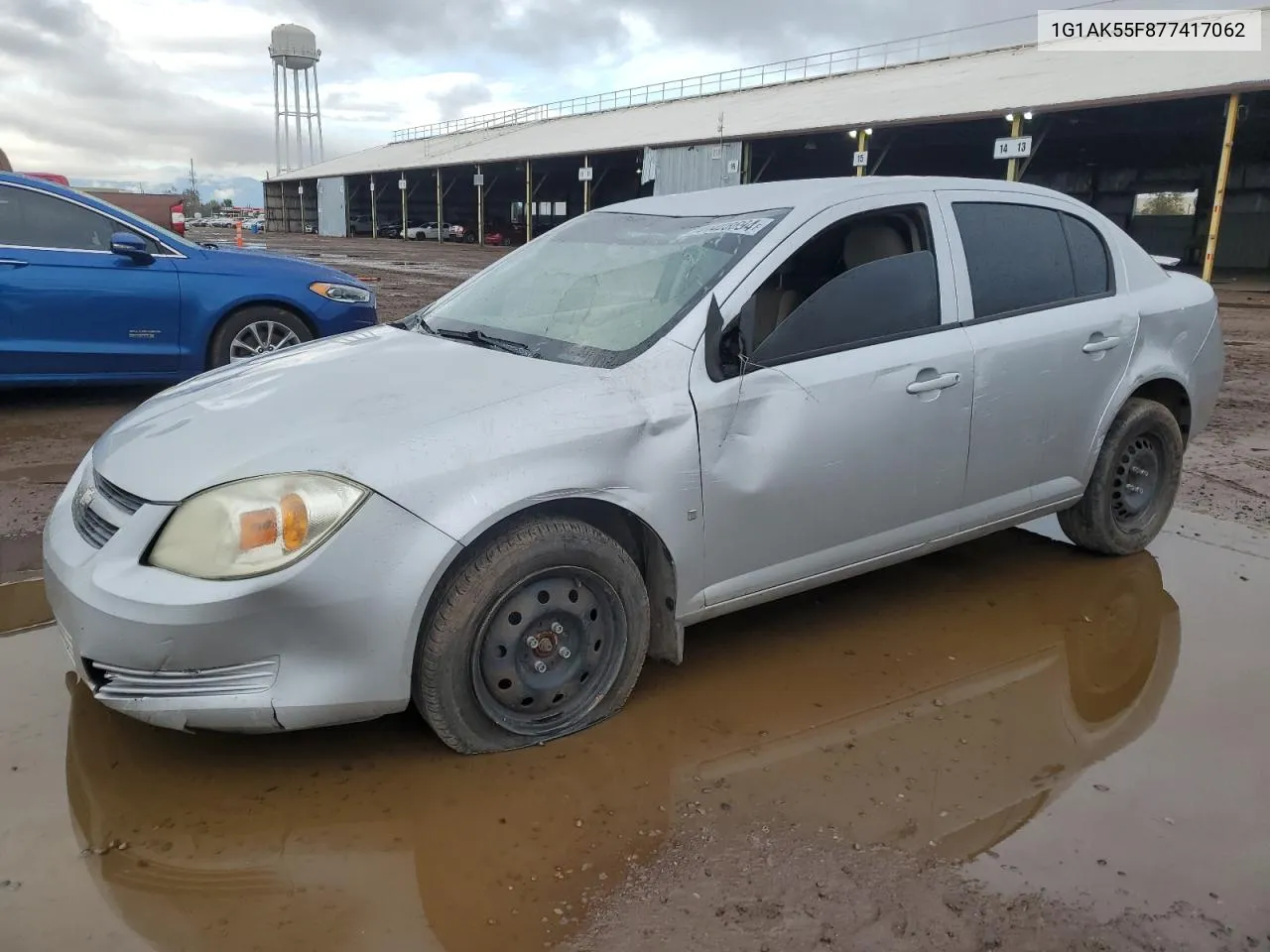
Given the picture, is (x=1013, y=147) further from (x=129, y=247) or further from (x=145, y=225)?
(x=129, y=247)

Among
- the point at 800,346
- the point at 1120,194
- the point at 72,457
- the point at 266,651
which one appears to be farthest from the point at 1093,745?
the point at 1120,194

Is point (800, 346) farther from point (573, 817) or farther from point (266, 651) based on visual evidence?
point (266, 651)

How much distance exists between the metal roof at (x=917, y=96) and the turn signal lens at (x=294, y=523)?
2069 cm

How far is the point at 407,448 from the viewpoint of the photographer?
2.55m

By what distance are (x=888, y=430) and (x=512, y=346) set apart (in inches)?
51.1

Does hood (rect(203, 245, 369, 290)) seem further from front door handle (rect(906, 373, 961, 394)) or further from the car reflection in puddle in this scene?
front door handle (rect(906, 373, 961, 394))

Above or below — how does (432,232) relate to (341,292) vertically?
above

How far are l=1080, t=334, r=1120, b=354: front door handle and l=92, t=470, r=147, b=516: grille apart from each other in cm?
344

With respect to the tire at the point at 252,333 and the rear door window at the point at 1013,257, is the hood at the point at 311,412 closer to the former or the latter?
the rear door window at the point at 1013,257

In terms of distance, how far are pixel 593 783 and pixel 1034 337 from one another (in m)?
2.39

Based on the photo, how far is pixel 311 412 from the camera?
2.77m

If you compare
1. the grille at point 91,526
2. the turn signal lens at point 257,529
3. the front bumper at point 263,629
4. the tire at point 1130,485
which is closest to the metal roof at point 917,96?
the tire at point 1130,485

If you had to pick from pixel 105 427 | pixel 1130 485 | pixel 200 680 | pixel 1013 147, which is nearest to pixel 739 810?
pixel 200 680

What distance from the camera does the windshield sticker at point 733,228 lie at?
332 centimetres
